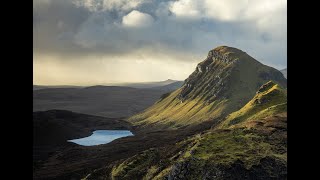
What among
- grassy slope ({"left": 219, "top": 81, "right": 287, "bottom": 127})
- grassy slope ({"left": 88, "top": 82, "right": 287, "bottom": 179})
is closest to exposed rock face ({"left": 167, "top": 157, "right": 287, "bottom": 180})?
grassy slope ({"left": 88, "top": 82, "right": 287, "bottom": 179})

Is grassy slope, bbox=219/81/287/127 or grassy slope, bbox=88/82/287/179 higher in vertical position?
grassy slope, bbox=219/81/287/127

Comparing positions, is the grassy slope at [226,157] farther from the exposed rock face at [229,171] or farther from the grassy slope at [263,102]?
the grassy slope at [263,102]

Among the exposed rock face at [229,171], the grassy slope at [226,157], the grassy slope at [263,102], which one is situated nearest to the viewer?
the exposed rock face at [229,171]

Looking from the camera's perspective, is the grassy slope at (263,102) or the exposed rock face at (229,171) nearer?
the exposed rock face at (229,171)

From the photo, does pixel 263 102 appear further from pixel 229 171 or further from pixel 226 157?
pixel 229 171

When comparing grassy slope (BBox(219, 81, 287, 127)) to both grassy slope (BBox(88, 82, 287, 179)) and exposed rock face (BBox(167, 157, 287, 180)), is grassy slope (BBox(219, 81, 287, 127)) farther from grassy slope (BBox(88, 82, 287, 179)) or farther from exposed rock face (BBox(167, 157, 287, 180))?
exposed rock face (BBox(167, 157, 287, 180))

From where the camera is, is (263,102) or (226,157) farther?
(263,102)

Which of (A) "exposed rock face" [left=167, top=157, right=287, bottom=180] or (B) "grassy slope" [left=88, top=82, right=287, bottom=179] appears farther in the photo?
(B) "grassy slope" [left=88, top=82, right=287, bottom=179]

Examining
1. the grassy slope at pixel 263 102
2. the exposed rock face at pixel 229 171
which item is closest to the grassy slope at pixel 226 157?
the exposed rock face at pixel 229 171

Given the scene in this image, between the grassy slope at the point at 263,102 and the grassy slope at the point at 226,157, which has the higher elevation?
the grassy slope at the point at 263,102

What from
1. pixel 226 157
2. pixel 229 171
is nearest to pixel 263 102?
pixel 226 157

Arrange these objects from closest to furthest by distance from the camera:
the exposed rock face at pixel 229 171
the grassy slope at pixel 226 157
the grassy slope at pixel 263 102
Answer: the exposed rock face at pixel 229 171 → the grassy slope at pixel 226 157 → the grassy slope at pixel 263 102
